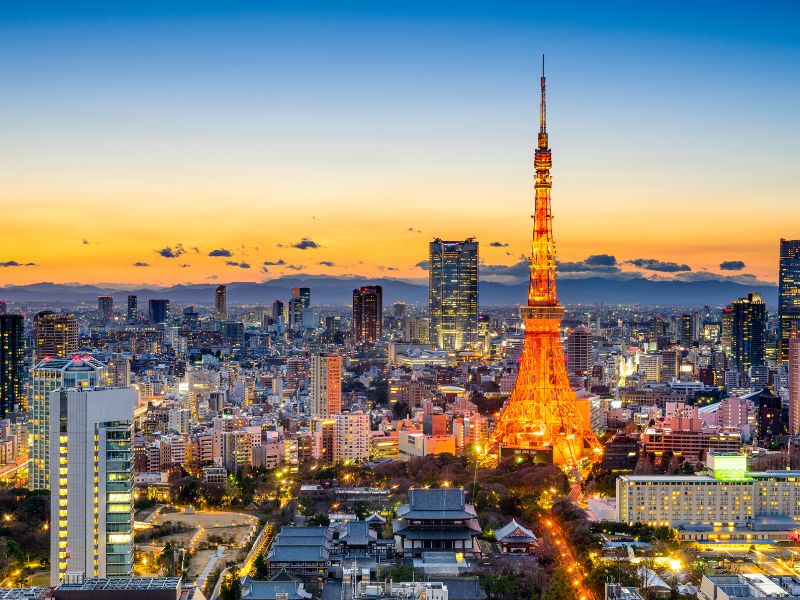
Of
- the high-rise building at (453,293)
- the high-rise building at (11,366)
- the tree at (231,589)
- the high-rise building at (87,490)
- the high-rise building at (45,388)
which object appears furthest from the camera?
the high-rise building at (453,293)

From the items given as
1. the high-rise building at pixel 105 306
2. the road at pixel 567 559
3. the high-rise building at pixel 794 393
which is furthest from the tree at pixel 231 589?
the high-rise building at pixel 105 306

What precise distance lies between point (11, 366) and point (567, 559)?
22.1 m

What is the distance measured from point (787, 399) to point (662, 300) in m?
76.6

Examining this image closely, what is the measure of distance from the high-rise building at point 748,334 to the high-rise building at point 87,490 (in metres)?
38.7

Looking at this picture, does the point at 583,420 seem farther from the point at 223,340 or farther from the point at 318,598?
the point at 223,340

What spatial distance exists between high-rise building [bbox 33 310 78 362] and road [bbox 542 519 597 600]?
24352 mm

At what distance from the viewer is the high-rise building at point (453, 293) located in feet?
195

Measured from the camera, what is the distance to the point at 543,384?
25656mm

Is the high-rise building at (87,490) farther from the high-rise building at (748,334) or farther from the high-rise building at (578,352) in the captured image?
the high-rise building at (748,334)

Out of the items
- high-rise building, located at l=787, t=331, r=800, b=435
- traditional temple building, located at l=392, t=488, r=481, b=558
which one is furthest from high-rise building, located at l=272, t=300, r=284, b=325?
traditional temple building, located at l=392, t=488, r=481, b=558

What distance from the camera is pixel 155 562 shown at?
1572 centimetres

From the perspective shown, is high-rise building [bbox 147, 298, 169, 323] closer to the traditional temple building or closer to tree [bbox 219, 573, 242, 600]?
the traditional temple building

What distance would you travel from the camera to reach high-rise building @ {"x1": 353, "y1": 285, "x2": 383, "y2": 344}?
64562mm

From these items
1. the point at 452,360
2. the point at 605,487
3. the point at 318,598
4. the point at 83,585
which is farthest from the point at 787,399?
the point at 83,585
